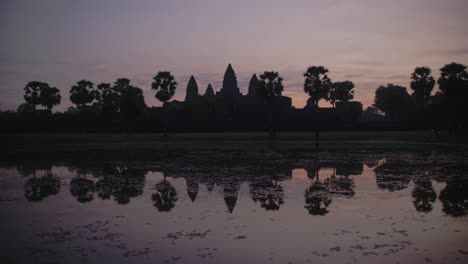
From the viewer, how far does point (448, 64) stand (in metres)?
50.9

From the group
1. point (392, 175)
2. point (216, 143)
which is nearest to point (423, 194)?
point (392, 175)

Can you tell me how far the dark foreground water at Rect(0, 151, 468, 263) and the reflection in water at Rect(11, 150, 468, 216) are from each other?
41 mm

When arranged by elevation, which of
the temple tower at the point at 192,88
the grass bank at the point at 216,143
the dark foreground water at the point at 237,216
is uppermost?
the temple tower at the point at 192,88

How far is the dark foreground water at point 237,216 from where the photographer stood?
6930 mm

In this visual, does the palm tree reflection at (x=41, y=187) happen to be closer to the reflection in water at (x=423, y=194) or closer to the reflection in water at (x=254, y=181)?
the reflection in water at (x=254, y=181)

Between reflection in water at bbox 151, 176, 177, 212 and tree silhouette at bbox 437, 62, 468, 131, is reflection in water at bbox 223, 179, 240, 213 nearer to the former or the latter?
reflection in water at bbox 151, 176, 177, 212

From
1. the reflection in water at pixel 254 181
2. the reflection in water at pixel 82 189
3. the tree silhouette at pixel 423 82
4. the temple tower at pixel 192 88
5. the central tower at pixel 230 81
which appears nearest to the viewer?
the reflection in water at pixel 254 181

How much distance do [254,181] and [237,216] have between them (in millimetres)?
4946

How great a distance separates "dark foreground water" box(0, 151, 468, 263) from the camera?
6.93 meters

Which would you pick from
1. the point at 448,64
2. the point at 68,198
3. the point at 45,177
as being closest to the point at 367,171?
the point at 68,198

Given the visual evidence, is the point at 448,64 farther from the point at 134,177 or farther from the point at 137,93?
the point at 137,93

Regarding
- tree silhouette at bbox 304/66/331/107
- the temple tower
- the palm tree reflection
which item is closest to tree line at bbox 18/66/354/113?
tree silhouette at bbox 304/66/331/107

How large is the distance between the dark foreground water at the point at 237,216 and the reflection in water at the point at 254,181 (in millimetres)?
41

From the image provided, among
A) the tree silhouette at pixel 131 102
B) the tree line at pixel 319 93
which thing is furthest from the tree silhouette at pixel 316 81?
the tree silhouette at pixel 131 102
